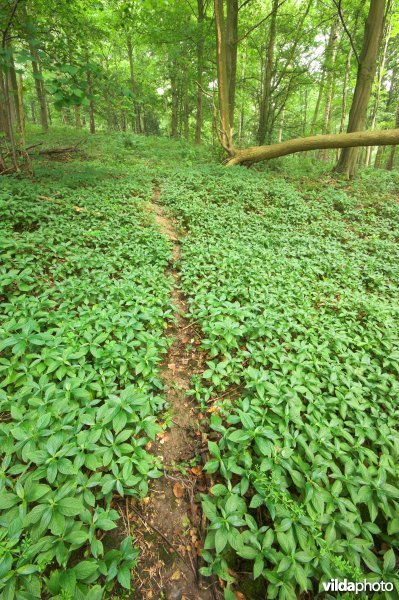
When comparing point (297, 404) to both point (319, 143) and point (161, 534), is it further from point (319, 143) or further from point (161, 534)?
point (319, 143)

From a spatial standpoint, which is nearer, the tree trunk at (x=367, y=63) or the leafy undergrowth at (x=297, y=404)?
the leafy undergrowth at (x=297, y=404)

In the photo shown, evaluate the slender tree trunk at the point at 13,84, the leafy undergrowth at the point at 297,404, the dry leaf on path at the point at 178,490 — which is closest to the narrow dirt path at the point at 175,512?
the dry leaf on path at the point at 178,490

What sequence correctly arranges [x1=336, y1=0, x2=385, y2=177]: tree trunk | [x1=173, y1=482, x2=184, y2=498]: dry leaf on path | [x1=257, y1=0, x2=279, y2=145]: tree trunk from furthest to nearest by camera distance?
[x1=257, y1=0, x2=279, y2=145]: tree trunk → [x1=336, y1=0, x2=385, y2=177]: tree trunk → [x1=173, y1=482, x2=184, y2=498]: dry leaf on path

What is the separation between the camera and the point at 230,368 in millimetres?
3146

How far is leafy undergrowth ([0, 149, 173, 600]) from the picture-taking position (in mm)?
1727

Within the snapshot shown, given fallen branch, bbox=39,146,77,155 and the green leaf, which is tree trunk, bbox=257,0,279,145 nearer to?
fallen branch, bbox=39,146,77,155

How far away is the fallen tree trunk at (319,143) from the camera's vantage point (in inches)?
356

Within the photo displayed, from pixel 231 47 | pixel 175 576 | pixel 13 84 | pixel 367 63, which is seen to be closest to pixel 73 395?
pixel 175 576

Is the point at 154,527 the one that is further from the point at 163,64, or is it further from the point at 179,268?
the point at 163,64

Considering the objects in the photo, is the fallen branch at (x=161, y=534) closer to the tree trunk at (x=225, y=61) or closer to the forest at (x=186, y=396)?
the forest at (x=186, y=396)

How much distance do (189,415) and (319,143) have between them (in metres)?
10.8

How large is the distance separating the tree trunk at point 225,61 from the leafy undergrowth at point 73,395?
7795mm

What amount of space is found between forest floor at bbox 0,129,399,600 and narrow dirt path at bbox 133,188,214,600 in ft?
0.04

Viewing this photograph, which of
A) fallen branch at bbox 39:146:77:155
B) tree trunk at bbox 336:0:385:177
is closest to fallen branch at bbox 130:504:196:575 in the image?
fallen branch at bbox 39:146:77:155
